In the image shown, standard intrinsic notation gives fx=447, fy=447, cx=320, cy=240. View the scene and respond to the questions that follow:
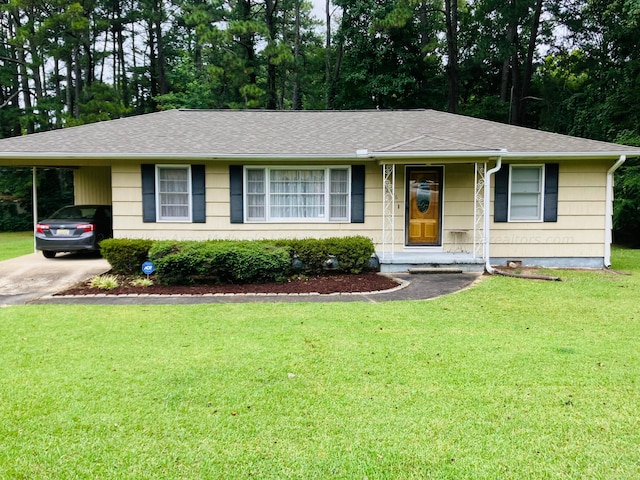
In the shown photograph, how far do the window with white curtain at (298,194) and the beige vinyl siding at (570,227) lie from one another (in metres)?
3.69

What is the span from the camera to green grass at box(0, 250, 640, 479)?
2773 millimetres

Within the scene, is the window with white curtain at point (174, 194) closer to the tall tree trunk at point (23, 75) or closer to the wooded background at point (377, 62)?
the wooded background at point (377, 62)

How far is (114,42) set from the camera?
29.8 meters

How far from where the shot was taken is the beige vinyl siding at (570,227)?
33.4 ft

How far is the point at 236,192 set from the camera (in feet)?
34.1

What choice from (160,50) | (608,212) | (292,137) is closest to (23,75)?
(160,50)

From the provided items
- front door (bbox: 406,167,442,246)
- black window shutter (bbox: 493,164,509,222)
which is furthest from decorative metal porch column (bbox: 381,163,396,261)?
black window shutter (bbox: 493,164,509,222)

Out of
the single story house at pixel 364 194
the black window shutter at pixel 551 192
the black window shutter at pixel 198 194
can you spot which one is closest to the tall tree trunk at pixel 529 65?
the single story house at pixel 364 194

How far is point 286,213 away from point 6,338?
21.1 ft

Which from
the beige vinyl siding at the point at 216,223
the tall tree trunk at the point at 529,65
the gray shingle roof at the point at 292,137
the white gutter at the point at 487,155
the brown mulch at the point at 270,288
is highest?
the tall tree trunk at the point at 529,65

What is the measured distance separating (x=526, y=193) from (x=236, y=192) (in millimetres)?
6750

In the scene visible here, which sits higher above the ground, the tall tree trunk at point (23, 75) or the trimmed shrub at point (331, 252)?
the tall tree trunk at point (23, 75)

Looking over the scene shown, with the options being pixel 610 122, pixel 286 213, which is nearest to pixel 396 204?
pixel 286 213

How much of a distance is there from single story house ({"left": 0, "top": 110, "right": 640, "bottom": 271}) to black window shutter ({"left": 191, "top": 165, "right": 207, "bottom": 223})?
0.02 metres
